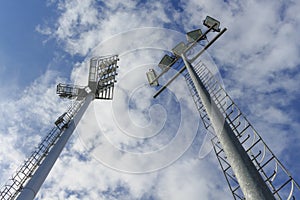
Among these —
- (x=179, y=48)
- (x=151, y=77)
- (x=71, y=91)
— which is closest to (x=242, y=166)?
(x=179, y=48)

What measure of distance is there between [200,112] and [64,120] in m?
8.13

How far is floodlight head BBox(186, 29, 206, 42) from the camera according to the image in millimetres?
14125

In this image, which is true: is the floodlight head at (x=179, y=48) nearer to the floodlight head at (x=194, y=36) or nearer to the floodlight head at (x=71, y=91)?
the floodlight head at (x=194, y=36)

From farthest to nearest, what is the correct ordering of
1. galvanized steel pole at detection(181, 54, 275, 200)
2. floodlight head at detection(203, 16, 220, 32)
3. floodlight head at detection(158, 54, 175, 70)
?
1. floodlight head at detection(158, 54, 175, 70)
2. floodlight head at detection(203, 16, 220, 32)
3. galvanized steel pole at detection(181, 54, 275, 200)

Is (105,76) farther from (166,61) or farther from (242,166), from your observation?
(242,166)

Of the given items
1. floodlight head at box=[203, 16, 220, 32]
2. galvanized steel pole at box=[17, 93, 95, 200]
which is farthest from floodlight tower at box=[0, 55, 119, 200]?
floodlight head at box=[203, 16, 220, 32]

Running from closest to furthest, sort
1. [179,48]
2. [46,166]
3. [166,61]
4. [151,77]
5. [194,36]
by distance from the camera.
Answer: [46,166]
[179,48]
[194,36]
[166,61]
[151,77]

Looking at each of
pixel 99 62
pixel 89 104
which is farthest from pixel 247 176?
pixel 99 62

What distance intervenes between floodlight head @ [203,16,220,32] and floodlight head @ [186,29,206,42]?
0.56 metres

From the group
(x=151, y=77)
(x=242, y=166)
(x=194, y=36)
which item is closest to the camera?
(x=242, y=166)

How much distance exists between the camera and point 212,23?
13.9m

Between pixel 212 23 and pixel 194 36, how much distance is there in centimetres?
118

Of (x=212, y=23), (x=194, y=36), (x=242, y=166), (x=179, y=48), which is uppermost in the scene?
(x=212, y=23)

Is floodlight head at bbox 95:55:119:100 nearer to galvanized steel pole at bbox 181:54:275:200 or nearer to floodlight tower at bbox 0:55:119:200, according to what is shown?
floodlight tower at bbox 0:55:119:200
